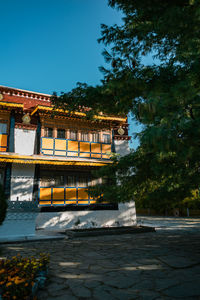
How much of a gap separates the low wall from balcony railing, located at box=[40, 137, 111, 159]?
11.8ft

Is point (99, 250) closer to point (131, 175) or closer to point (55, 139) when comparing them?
point (131, 175)

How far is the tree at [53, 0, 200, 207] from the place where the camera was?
2918mm

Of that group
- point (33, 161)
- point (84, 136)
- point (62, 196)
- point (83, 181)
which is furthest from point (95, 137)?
point (33, 161)

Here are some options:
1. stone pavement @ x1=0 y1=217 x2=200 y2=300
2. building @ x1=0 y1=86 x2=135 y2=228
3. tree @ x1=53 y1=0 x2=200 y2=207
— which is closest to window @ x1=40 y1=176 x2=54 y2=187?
building @ x1=0 y1=86 x2=135 y2=228

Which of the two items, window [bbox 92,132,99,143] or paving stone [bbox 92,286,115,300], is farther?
window [bbox 92,132,99,143]

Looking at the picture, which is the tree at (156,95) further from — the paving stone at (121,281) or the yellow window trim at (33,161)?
the yellow window trim at (33,161)

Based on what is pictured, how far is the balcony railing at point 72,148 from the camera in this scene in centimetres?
1332

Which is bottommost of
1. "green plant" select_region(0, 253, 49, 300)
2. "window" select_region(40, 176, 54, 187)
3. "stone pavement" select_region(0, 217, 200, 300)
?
"stone pavement" select_region(0, 217, 200, 300)

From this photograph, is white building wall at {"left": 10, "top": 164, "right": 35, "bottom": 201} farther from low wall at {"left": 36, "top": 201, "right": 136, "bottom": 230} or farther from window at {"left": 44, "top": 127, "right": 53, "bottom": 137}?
window at {"left": 44, "top": 127, "right": 53, "bottom": 137}

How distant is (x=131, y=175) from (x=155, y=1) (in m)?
4.26

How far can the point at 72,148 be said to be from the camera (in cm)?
1398

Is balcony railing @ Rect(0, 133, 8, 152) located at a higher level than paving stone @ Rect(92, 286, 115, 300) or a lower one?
higher

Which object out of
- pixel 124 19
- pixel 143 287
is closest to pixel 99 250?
pixel 143 287

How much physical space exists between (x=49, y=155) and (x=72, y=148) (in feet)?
5.12
